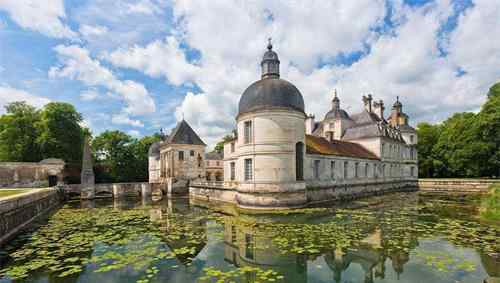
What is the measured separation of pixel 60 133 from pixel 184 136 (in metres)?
16.6

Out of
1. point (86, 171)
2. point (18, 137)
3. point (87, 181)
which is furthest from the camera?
point (18, 137)

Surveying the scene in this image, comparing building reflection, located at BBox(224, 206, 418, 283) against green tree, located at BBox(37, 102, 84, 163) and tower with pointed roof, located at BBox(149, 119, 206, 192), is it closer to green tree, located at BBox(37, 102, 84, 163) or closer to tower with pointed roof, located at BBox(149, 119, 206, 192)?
tower with pointed roof, located at BBox(149, 119, 206, 192)

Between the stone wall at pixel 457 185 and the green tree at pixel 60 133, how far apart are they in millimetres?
44325

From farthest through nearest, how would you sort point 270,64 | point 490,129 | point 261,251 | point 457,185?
point 457,185 < point 490,129 < point 270,64 < point 261,251

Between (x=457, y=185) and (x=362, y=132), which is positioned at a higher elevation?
(x=362, y=132)

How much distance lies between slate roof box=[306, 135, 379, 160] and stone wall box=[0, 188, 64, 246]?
15.8 metres

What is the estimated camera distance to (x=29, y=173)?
2634 centimetres

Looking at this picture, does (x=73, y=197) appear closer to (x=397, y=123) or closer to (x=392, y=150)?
(x=392, y=150)

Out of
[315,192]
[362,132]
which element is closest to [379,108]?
[362,132]

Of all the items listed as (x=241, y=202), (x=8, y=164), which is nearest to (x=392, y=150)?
(x=241, y=202)

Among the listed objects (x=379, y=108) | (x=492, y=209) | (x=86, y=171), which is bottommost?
(x=492, y=209)

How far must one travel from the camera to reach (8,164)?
2531 centimetres

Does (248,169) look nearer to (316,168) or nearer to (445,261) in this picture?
(316,168)

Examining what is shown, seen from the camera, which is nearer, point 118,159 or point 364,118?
point 364,118
